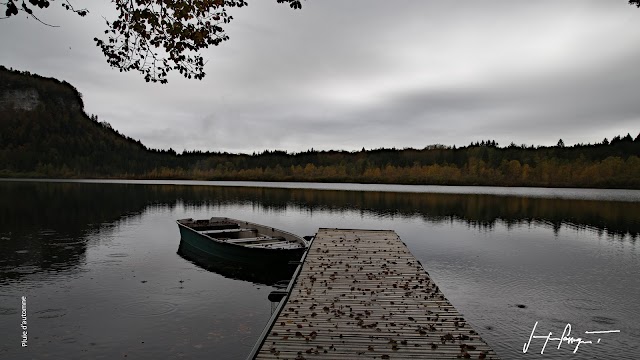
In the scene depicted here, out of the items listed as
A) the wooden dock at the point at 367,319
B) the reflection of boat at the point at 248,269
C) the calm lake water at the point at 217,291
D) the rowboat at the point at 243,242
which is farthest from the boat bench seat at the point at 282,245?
the wooden dock at the point at 367,319

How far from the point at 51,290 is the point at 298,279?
12.8 m

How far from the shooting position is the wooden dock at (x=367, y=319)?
8.86 meters

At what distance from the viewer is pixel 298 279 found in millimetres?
14992

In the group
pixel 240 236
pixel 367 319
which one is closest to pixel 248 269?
pixel 240 236

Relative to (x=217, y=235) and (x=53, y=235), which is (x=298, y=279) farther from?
(x=53, y=235)

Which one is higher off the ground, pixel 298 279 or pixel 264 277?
pixel 298 279

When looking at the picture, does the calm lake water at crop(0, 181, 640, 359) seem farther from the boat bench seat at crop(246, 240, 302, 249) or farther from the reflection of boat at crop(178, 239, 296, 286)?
the boat bench seat at crop(246, 240, 302, 249)

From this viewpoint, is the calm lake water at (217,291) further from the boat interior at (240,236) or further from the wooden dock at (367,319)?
the wooden dock at (367,319)

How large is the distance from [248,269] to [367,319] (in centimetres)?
1433

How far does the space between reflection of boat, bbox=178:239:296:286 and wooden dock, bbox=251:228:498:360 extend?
5.18 m

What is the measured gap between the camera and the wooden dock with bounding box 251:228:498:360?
8859 mm

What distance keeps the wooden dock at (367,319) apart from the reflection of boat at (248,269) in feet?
17.0

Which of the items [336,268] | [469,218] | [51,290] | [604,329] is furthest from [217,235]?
[469,218]

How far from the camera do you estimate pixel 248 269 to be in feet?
79.1
